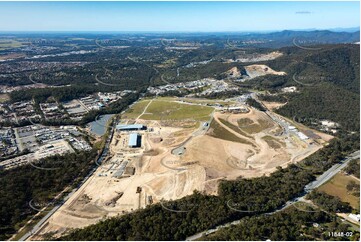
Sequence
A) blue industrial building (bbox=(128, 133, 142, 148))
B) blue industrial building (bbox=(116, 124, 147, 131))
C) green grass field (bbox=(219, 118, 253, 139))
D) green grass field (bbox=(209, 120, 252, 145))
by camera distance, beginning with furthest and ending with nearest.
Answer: blue industrial building (bbox=(116, 124, 147, 131)) < green grass field (bbox=(219, 118, 253, 139)) < green grass field (bbox=(209, 120, 252, 145)) < blue industrial building (bbox=(128, 133, 142, 148))

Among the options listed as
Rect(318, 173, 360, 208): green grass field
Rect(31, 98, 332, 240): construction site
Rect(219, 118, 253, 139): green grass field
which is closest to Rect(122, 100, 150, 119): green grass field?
Rect(31, 98, 332, 240): construction site

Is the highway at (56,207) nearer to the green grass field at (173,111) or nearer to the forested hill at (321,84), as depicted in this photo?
the green grass field at (173,111)

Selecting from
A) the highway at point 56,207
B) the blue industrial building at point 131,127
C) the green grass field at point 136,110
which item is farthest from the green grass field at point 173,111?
the highway at point 56,207

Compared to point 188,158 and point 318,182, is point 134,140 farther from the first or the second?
point 318,182

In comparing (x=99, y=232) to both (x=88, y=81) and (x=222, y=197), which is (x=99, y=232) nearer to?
(x=222, y=197)

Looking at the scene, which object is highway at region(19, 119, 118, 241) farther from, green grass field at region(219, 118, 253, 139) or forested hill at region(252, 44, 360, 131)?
forested hill at region(252, 44, 360, 131)

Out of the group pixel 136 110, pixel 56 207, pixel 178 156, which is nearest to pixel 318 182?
pixel 178 156

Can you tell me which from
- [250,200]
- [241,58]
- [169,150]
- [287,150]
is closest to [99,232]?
[250,200]
